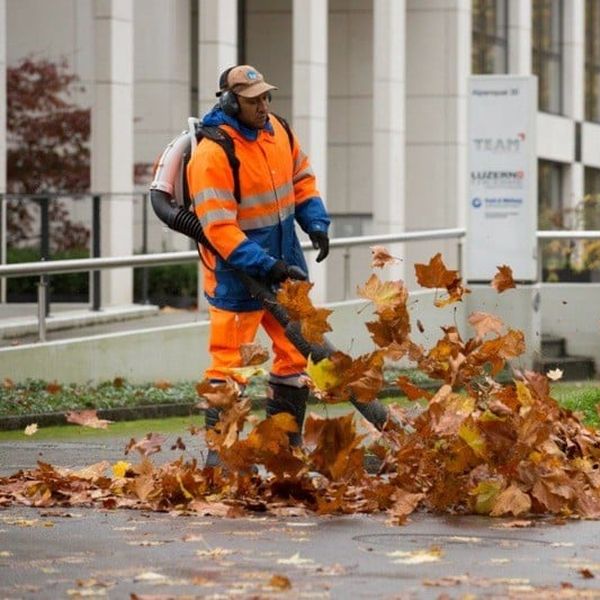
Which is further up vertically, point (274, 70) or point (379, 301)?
point (274, 70)

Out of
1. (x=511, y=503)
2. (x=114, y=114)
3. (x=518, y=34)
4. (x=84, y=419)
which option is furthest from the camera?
(x=518, y=34)

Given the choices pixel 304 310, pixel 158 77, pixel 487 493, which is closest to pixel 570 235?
pixel 304 310

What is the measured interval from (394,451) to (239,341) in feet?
3.84

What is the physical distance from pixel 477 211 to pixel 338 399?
1315cm

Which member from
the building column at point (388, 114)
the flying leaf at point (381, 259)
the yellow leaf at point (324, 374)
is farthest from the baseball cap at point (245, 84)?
the building column at point (388, 114)

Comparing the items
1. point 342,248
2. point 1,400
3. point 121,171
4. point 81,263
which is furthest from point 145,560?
point 121,171

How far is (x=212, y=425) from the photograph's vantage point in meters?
11.3

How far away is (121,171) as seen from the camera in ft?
90.7

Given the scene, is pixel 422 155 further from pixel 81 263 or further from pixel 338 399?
pixel 338 399

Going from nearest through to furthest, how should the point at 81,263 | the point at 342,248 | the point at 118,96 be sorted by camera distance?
1. the point at 81,263
2. the point at 342,248
3. the point at 118,96

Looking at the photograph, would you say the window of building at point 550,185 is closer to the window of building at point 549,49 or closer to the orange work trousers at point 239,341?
the window of building at point 549,49

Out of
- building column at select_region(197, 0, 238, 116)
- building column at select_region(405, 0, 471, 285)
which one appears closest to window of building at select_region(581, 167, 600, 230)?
building column at select_region(405, 0, 471, 285)

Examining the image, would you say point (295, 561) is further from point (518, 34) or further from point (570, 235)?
point (518, 34)

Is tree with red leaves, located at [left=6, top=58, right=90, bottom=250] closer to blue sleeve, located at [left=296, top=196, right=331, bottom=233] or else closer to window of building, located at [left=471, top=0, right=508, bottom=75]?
window of building, located at [left=471, top=0, right=508, bottom=75]
